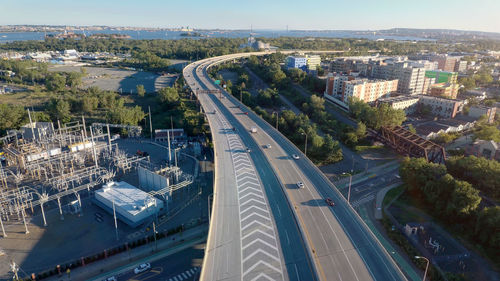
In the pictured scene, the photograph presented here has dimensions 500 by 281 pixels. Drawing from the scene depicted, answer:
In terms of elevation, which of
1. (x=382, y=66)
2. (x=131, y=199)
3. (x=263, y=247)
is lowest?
(x=131, y=199)

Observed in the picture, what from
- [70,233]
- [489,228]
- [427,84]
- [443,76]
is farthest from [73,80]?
[443,76]

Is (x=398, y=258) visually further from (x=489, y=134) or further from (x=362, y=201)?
(x=489, y=134)

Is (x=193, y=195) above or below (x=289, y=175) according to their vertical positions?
below

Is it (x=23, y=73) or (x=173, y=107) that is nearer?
(x=173, y=107)

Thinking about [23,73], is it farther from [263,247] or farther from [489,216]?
[489,216]

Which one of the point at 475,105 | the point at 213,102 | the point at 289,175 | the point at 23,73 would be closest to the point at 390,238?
the point at 289,175

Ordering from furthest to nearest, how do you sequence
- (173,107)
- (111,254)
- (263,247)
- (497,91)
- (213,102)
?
(497,91)
(173,107)
(213,102)
(111,254)
(263,247)

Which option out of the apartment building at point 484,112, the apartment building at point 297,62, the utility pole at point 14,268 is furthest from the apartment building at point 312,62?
the utility pole at point 14,268
